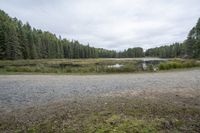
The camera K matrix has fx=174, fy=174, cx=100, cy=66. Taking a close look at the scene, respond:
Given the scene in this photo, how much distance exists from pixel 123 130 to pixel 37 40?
6269 centimetres

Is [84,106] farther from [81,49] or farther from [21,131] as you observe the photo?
[81,49]

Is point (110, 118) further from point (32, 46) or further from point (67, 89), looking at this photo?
point (32, 46)

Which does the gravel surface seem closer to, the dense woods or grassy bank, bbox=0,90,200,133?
grassy bank, bbox=0,90,200,133

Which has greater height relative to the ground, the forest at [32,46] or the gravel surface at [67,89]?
the forest at [32,46]

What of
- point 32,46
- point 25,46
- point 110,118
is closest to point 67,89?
point 110,118

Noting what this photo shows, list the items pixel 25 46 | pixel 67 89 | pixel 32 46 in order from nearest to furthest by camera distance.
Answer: pixel 67 89 < pixel 25 46 < pixel 32 46

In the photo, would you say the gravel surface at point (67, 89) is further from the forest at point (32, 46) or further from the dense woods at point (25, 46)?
the dense woods at point (25, 46)

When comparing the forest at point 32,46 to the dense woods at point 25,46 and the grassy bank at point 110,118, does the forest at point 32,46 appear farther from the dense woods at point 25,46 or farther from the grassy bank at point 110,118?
the grassy bank at point 110,118

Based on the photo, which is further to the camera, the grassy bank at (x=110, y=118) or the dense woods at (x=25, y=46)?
the dense woods at (x=25, y=46)

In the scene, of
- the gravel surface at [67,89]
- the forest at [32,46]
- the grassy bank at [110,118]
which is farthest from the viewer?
the forest at [32,46]

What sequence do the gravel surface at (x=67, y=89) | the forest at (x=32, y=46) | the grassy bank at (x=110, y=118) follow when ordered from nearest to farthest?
the grassy bank at (x=110, y=118), the gravel surface at (x=67, y=89), the forest at (x=32, y=46)

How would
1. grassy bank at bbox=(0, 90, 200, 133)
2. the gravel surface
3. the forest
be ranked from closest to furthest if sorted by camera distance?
grassy bank at bbox=(0, 90, 200, 133) → the gravel surface → the forest

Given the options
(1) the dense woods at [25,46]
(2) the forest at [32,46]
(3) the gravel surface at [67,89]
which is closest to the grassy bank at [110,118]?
(3) the gravel surface at [67,89]

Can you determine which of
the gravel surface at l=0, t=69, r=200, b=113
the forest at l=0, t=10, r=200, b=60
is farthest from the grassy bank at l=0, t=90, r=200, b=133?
the forest at l=0, t=10, r=200, b=60
